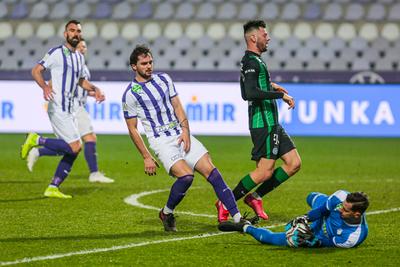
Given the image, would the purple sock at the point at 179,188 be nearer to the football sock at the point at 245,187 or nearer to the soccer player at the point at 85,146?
the football sock at the point at 245,187

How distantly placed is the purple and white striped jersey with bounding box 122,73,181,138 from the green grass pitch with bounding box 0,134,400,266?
888 millimetres

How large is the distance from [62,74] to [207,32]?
12155 millimetres

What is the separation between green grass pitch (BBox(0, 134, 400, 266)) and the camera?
7.23 meters

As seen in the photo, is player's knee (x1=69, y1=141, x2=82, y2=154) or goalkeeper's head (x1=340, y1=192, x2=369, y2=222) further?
player's knee (x1=69, y1=141, x2=82, y2=154)

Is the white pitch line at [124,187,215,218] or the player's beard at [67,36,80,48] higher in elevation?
the player's beard at [67,36,80,48]

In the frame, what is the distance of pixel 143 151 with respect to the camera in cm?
841

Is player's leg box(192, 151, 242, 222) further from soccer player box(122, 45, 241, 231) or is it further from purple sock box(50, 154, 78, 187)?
purple sock box(50, 154, 78, 187)

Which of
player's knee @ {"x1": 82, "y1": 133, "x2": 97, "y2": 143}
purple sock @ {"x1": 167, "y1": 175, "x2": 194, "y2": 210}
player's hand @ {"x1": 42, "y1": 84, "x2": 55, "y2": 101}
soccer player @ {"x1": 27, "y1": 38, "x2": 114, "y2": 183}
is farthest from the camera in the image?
player's knee @ {"x1": 82, "y1": 133, "x2": 97, "y2": 143}

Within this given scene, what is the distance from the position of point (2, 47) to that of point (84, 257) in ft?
55.8

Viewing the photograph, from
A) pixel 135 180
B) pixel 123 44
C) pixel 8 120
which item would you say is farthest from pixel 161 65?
pixel 135 180

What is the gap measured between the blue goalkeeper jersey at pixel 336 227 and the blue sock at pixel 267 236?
258 millimetres

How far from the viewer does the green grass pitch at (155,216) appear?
723 cm

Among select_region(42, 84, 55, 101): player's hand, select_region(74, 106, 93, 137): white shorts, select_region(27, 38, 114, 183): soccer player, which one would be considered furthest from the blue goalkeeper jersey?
select_region(74, 106, 93, 137): white shorts

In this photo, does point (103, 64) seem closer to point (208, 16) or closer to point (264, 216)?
point (208, 16)
